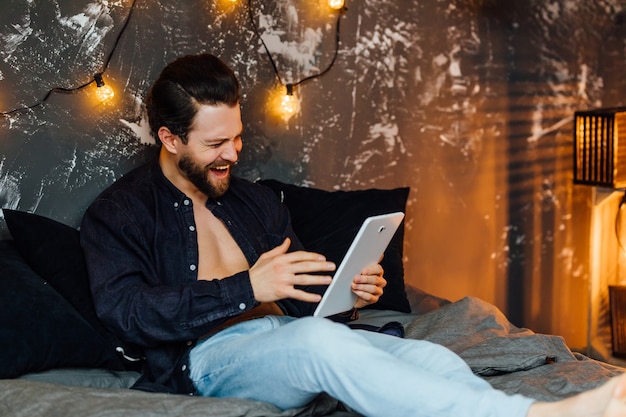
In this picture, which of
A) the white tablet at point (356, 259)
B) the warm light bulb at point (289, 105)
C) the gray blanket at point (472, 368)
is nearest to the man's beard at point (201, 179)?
the white tablet at point (356, 259)

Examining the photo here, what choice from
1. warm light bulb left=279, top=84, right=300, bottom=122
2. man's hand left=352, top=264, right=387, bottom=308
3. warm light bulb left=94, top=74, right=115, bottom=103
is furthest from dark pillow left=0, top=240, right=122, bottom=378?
warm light bulb left=279, top=84, right=300, bottom=122

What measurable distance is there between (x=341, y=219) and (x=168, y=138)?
27.5 inches

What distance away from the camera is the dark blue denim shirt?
1.95m

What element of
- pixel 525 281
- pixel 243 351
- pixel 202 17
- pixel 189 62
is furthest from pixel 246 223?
pixel 525 281

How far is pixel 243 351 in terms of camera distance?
6.03 feet

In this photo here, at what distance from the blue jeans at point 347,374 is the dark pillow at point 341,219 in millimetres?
697

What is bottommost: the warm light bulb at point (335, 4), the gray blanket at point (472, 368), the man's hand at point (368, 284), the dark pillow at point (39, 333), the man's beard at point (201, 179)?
the gray blanket at point (472, 368)

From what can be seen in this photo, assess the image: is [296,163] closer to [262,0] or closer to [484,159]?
[262,0]

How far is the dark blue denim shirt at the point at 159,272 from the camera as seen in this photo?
1.95 metres

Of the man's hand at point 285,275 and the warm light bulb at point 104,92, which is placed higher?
the warm light bulb at point 104,92

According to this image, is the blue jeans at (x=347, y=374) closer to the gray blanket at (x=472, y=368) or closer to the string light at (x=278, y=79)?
the gray blanket at (x=472, y=368)

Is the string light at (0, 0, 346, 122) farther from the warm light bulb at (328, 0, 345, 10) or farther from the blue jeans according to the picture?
the blue jeans

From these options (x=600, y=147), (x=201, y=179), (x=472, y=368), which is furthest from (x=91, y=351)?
(x=600, y=147)

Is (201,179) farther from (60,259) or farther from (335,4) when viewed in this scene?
(335,4)
